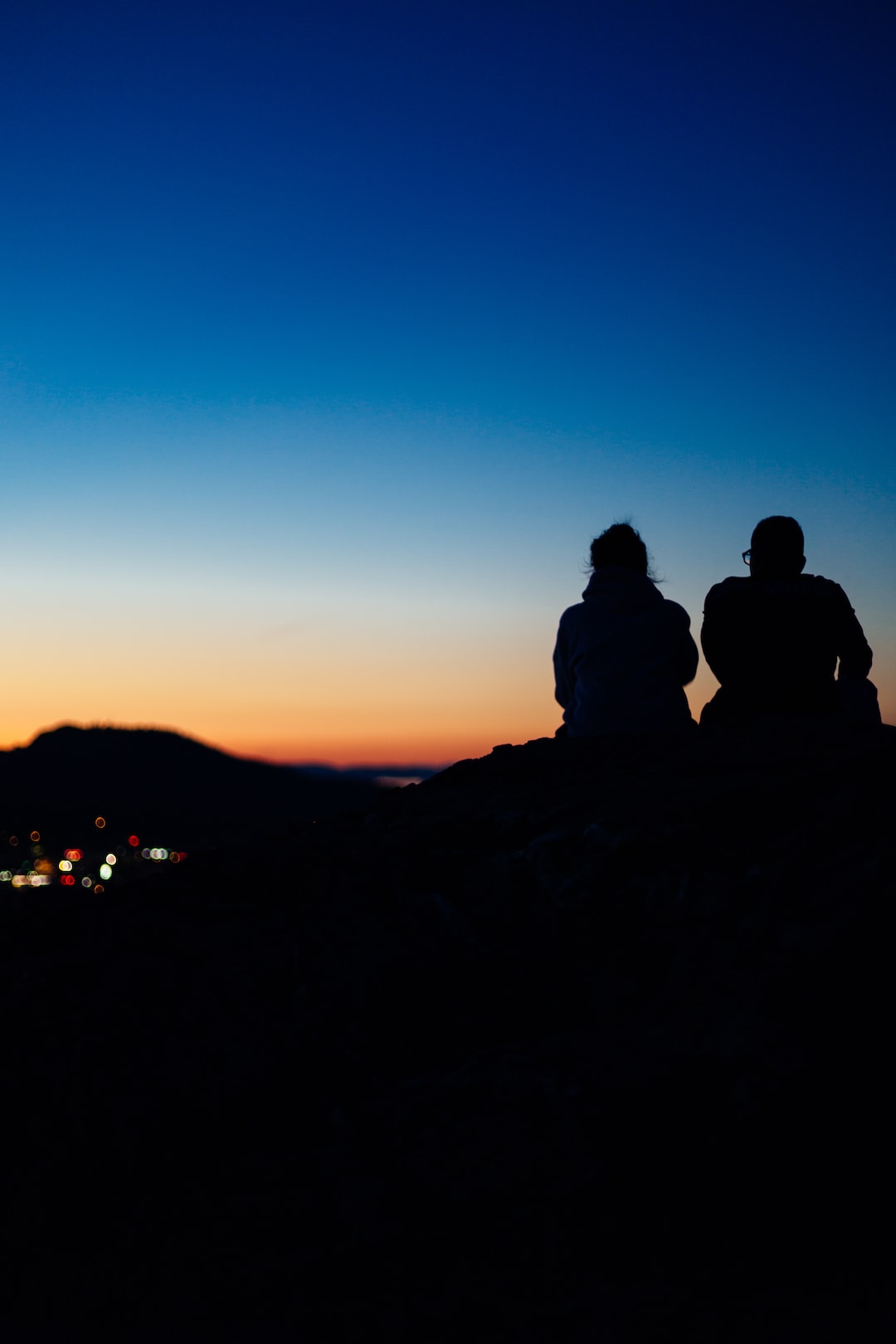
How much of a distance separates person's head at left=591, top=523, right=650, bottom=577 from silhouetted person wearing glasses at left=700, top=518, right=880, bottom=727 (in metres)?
0.57

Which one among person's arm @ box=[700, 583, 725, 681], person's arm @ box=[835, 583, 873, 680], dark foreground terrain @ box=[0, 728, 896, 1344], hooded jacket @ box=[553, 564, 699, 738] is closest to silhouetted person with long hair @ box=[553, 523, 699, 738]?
hooded jacket @ box=[553, 564, 699, 738]

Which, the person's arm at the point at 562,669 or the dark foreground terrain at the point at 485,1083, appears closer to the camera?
the dark foreground terrain at the point at 485,1083

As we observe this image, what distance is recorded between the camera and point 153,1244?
7.32ft

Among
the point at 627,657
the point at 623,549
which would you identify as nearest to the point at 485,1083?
the point at 627,657

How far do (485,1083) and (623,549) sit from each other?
3.43 m

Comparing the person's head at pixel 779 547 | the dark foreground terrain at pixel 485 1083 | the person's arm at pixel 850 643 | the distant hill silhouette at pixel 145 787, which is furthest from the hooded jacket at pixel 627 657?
the distant hill silhouette at pixel 145 787

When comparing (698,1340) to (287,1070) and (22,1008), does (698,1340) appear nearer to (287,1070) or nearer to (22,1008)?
(287,1070)

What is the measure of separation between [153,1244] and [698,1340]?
1262mm

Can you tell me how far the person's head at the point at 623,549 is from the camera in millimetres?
5203

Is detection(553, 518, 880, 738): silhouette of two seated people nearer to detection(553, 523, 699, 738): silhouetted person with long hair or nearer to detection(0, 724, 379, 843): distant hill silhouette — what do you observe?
detection(553, 523, 699, 738): silhouetted person with long hair

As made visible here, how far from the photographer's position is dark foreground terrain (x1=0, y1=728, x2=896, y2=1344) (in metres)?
1.99

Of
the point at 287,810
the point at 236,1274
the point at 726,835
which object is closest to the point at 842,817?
the point at 726,835

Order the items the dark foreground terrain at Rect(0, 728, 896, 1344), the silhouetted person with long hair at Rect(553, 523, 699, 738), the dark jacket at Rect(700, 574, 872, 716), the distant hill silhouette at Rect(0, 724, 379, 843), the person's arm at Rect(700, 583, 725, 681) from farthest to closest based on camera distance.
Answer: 1. the distant hill silhouette at Rect(0, 724, 379, 843)
2. the silhouetted person with long hair at Rect(553, 523, 699, 738)
3. the person's arm at Rect(700, 583, 725, 681)
4. the dark jacket at Rect(700, 574, 872, 716)
5. the dark foreground terrain at Rect(0, 728, 896, 1344)

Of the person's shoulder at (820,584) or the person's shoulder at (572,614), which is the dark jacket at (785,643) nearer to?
the person's shoulder at (820,584)
